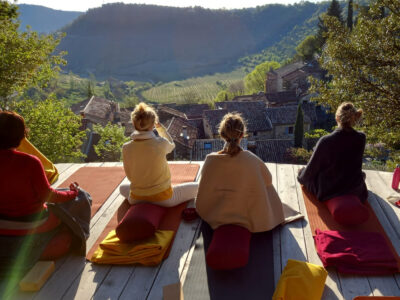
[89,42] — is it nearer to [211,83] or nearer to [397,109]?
[211,83]

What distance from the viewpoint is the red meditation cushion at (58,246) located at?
2830 millimetres

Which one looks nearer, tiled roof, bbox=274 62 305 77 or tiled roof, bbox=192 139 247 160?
tiled roof, bbox=192 139 247 160

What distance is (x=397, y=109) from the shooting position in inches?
248

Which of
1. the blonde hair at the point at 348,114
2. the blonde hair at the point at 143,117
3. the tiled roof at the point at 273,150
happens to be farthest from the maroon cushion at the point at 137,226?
the tiled roof at the point at 273,150

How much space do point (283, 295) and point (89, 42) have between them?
117641 mm

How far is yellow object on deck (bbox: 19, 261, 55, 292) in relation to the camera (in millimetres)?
2520

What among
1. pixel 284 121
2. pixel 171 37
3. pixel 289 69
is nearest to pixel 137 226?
pixel 284 121

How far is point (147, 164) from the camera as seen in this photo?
10.8 ft

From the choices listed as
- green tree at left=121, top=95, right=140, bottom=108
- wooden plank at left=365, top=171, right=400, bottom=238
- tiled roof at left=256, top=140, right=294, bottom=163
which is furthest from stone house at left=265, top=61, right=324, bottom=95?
wooden plank at left=365, top=171, right=400, bottom=238

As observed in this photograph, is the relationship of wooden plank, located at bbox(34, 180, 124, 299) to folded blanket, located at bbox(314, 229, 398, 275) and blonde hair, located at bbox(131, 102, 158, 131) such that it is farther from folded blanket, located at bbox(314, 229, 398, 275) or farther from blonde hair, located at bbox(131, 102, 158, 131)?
folded blanket, located at bbox(314, 229, 398, 275)

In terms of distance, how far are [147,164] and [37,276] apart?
1.32 metres

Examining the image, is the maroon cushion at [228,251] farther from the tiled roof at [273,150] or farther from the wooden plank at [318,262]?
the tiled roof at [273,150]

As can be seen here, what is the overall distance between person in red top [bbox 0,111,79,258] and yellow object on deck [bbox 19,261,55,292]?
0.28 metres

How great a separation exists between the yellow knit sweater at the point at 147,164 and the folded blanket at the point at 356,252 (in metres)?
1.58
